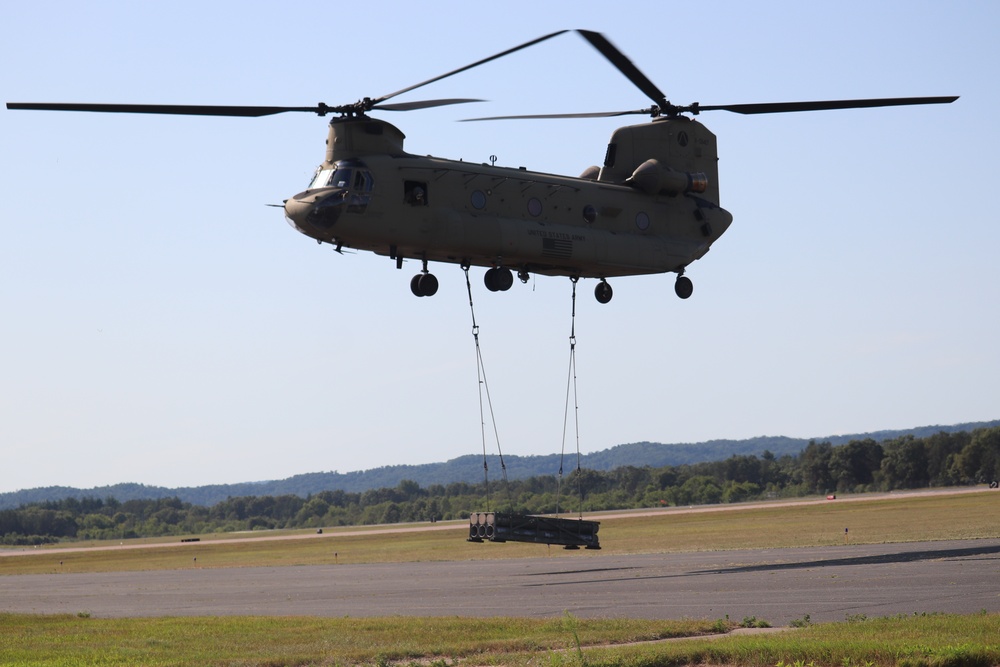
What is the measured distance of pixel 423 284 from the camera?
31.5 m

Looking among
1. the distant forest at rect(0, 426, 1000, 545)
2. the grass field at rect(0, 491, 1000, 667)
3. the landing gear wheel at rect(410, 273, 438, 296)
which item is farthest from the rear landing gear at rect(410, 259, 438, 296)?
the distant forest at rect(0, 426, 1000, 545)

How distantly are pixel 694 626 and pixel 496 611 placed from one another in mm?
6395

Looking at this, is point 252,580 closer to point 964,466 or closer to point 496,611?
point 496,611

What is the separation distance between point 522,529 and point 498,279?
7204mm

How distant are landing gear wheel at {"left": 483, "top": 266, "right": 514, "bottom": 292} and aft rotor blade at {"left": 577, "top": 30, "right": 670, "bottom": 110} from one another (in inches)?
238

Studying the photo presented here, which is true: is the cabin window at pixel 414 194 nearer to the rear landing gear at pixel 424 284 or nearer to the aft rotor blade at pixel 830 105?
the rear landing gear at pixel 424 284

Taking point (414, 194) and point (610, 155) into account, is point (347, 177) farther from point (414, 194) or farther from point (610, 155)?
point (610, 155)

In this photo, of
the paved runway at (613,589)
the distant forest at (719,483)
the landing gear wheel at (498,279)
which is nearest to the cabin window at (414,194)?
the landing gear wheel at (498,279)

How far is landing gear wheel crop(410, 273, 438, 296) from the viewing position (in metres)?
31.5

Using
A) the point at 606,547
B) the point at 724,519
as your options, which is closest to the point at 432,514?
the point at 724,519

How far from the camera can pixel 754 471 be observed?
6614 inches

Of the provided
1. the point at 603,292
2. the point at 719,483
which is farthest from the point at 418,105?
the point at 719,483

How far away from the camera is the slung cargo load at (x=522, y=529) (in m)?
33.9

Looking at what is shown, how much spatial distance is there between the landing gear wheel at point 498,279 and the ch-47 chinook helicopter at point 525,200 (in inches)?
1.5
